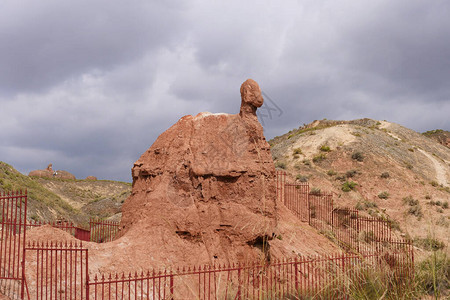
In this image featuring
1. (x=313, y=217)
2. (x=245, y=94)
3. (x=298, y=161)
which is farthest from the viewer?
(x=298, y=161)

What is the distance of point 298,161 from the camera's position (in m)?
35.8

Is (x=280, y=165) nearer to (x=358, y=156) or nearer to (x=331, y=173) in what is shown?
(x=331, y=173)

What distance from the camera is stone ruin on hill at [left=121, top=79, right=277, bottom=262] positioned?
10805 millimetres

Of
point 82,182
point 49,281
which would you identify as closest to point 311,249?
point 49,281

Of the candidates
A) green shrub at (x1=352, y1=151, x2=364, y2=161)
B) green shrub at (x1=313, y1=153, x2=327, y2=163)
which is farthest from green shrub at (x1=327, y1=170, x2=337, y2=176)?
green shrub at (x1=352, y1=151, x2=364, y2=161)

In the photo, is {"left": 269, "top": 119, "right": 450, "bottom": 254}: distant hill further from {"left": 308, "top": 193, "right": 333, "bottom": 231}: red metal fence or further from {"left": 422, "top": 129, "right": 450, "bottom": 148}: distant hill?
{"left": 422, "top": 129, "right": 450, "bottom": 148}: distant hill

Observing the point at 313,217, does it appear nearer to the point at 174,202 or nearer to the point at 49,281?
the point at 174,202

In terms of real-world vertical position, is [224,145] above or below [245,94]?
below

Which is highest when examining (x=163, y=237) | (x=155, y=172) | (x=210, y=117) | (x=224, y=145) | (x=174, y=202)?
(x=210, y=117)

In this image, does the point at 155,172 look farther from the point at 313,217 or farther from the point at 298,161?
the point at 298,161

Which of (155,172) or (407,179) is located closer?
(155,172)

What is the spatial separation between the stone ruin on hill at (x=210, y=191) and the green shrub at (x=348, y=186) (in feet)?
64.5

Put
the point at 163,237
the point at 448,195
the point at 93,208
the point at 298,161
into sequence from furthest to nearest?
1. the point at 93,208
2. the point at 298,161
3. the point at 448,195
4. the point at 163,237

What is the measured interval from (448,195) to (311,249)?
66.3 ft
